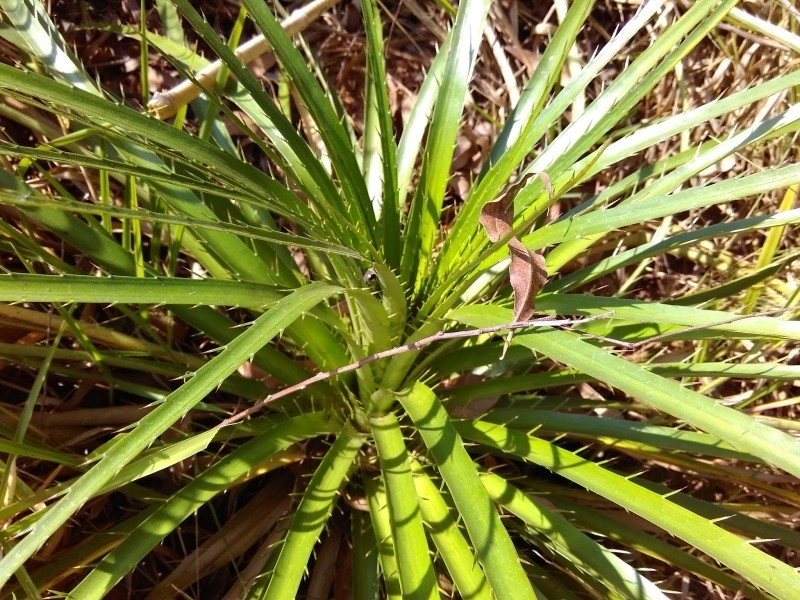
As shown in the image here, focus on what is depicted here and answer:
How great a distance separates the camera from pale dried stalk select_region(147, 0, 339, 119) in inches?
37.3

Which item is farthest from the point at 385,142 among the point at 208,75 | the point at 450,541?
the point at 450,541

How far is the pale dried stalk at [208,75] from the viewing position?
0.95 m

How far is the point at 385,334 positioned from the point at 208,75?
1.80 ft

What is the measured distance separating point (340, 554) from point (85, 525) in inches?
15.9

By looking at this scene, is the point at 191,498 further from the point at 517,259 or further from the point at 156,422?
the point at 517,259

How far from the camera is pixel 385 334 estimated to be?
85cm

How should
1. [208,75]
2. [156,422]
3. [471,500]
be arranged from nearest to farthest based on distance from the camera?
[156,422] → [471,500] → [208,75]

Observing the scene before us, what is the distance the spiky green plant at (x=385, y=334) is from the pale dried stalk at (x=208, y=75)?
4 centimetres

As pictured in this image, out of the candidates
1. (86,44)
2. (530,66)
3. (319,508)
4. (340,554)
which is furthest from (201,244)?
(530,66)

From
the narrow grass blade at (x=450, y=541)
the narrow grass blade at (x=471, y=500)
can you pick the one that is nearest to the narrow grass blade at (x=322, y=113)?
the narrow grass blade at (x=471, y=500)

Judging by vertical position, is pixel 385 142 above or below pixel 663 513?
above

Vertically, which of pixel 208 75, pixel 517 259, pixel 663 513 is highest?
pixel 208 75

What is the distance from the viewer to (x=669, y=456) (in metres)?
1.10

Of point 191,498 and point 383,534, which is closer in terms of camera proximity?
point 191,498
